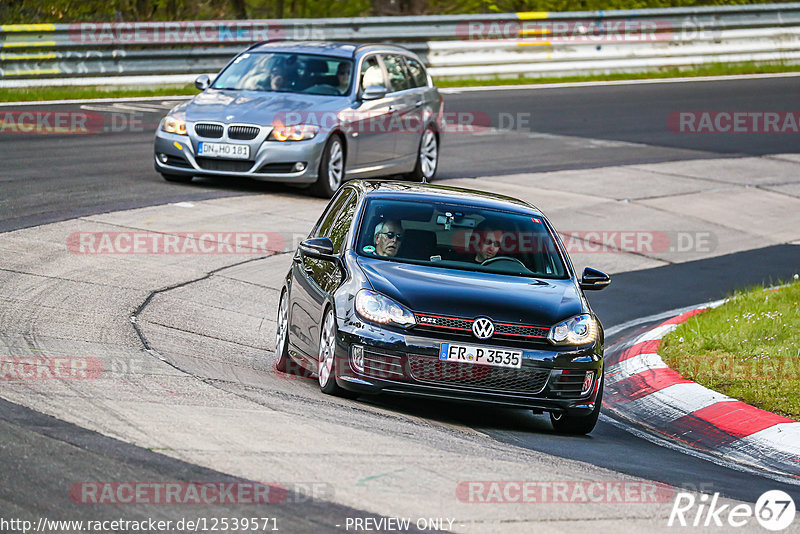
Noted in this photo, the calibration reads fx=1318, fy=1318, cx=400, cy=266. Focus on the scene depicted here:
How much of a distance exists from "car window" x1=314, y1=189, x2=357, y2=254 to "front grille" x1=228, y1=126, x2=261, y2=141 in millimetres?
5882

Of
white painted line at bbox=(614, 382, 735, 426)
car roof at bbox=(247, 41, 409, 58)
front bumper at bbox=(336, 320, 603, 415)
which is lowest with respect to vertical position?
white painted line at bbox=(614, 382, 735, 426)

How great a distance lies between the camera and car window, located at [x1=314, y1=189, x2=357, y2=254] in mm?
9047

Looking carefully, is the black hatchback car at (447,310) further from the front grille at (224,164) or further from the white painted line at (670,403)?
the front grille at (224,164)

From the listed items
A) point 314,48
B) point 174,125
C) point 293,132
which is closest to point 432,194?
point 293,132

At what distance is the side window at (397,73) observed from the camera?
58.5ft

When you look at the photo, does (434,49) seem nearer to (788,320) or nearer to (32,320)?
(788,320)

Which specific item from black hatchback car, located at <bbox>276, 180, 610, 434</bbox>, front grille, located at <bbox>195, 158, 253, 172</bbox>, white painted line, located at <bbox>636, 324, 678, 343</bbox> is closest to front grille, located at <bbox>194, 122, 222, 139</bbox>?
front grille, located at <bbox>195, 158, 253, 172</bbox>

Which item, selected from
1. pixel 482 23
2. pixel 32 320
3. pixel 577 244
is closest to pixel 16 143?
pixel 577 244

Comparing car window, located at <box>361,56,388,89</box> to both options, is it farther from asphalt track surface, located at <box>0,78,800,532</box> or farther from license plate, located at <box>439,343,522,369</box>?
license plate, located at <box>439,343,522,369</box>

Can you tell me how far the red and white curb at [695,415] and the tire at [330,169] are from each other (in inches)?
243

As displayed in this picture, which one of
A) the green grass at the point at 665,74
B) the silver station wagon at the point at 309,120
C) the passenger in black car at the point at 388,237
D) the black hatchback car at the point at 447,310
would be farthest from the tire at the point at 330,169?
the green grass at the point at 665,74

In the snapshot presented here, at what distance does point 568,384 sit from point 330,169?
8.66 metres

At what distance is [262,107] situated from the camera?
628 inches

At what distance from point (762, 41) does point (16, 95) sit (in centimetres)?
1932
